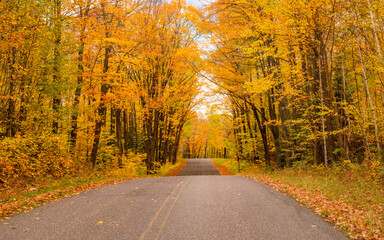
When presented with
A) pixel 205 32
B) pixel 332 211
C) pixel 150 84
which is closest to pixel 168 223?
pixel 332 211

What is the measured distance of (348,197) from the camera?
8.27m

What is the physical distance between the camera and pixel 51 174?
13.2 metres

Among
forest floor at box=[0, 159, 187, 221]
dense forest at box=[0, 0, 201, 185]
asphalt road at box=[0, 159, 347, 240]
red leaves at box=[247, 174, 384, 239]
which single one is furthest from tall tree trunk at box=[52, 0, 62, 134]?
red leaves at box=[247, 174, 384, 239]

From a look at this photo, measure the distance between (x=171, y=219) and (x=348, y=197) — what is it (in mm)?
5732

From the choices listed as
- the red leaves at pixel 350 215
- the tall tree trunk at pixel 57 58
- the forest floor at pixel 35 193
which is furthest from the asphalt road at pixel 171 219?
the tall tree trunk at pixel 57 58

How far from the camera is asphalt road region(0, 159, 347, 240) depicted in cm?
552

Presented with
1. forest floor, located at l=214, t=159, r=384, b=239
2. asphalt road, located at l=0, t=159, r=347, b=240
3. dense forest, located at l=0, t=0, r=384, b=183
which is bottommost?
asphalt road, located at l=0, t=159, r=347, b=240

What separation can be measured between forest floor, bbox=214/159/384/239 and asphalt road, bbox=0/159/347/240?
17.8 inches

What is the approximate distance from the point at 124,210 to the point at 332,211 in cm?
574

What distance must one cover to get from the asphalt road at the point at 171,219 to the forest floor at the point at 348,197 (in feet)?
1.49

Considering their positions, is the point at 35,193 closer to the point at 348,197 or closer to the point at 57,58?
the point at 57,58

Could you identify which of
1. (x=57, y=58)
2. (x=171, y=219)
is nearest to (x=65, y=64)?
(x=57, y=58)

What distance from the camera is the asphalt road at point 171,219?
5.52 meters

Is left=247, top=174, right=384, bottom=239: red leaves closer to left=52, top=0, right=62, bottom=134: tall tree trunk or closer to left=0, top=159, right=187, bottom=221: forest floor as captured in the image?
left=0, top=159, right=187, bottom=221: forest floor
